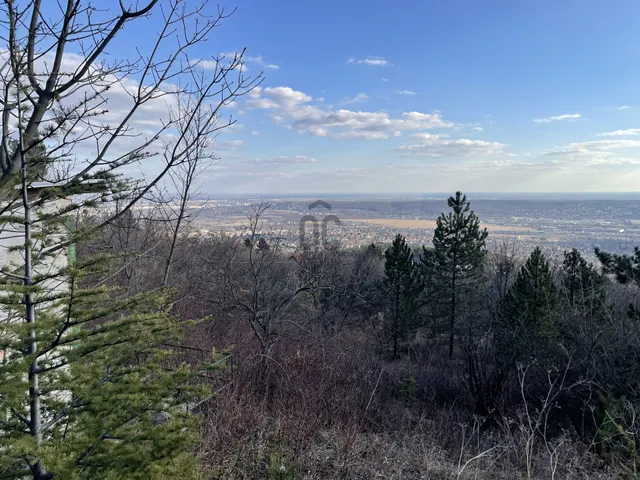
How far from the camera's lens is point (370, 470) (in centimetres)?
482

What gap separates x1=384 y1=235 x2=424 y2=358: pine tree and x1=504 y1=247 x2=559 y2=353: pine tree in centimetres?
518

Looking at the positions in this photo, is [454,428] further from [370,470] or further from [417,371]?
[417,371]

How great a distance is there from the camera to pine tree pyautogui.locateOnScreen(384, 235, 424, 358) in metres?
22.7

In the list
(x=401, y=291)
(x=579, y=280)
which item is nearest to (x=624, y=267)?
(x=579, y=280)

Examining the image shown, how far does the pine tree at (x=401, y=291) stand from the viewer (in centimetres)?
2270

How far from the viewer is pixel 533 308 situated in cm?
1883

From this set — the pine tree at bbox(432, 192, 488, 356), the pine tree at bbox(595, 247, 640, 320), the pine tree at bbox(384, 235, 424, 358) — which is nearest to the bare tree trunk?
the pine tree at bbox(595, 247, 640, 320)

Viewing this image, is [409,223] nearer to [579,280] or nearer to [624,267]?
[579,280]

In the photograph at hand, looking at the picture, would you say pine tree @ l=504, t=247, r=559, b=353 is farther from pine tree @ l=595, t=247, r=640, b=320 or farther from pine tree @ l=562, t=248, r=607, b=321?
pine tree @ l=595, t=247, r=640, b=320

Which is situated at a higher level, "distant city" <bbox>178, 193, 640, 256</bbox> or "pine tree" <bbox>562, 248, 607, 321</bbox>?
"distant city" <bbox>178, 193, 640, 256</bbox>

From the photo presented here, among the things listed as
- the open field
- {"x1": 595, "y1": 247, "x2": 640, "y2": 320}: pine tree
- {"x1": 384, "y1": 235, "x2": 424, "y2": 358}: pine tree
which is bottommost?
{"x1": 384, "y1": 235, "x2": 424, "y2": 358}: pine tree

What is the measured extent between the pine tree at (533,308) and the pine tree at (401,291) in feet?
17.0

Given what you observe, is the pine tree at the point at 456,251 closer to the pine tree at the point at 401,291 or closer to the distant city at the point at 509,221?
the pine tree at the point at 401,291

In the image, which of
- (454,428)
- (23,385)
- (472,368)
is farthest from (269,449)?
(472,368)
